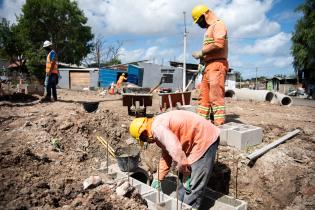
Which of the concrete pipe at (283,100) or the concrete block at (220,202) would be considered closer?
the concrete block at (220,202)

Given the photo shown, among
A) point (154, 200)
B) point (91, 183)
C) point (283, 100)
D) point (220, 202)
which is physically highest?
point (283, 100)

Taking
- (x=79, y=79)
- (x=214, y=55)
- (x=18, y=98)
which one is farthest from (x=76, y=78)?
(x=214, y=55)

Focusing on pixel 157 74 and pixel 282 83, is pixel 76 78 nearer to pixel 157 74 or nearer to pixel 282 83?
pixel 157 74

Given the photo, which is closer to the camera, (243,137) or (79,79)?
(243,137)

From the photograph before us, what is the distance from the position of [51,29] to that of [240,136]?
93.2ft

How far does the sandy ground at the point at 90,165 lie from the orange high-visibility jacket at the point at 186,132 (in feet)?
2.40

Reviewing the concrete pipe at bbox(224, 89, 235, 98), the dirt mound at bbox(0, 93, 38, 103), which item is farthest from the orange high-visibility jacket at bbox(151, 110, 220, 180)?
the concrete pipe at bbox(224, 89, 235, 98)

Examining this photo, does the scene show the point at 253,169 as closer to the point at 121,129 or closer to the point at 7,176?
the point at 121,129

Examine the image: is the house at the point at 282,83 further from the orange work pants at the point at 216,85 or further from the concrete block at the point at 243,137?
the orange work pants at the point at 216,85

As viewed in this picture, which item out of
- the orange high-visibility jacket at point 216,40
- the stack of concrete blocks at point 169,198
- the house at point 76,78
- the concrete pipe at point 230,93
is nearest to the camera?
the stack of concrete blocks at point 169,198

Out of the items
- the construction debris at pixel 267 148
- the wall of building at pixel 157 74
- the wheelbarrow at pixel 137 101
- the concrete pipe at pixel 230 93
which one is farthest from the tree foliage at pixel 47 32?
the construction debris at pixel 267 148

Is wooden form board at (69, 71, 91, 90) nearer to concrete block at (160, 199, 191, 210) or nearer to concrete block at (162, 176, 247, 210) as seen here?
concrete block at (162, 176, 247, 210)

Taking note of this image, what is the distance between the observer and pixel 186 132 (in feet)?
10.8

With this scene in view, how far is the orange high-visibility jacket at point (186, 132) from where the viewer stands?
3141mm
